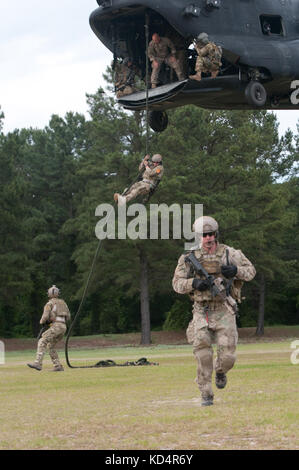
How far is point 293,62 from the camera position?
1553 centimetres

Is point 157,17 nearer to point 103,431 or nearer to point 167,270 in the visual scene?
point 103,431

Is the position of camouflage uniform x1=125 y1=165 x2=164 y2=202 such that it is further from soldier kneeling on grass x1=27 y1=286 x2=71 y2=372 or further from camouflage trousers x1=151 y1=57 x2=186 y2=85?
soldier kneeling on grass x1=27 y1=286 x2=71 y2=372

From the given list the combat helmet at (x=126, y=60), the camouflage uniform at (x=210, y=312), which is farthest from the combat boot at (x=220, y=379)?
the combat helmet at (x=126, y=60)

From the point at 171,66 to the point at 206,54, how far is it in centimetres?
90

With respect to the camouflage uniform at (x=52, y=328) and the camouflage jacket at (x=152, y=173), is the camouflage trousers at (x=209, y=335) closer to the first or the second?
the camouflage jacket at (x=152, y=173)

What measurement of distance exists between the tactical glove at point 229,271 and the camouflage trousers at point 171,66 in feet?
19.8

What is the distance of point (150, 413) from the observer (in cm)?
1024

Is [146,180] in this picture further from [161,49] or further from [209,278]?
[209,278]

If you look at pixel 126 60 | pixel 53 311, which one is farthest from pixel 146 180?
pixel 53 311

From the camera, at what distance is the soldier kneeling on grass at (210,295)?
10273mm

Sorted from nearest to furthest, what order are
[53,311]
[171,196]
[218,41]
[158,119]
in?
1. [218,41]
2. [158,119]
3. [53,311]
4. [171,196]

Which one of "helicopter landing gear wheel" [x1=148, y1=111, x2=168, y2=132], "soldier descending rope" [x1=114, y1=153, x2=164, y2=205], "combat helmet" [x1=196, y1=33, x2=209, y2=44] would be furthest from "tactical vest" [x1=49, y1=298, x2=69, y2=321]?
"combat helmet" [x1=196, y1=33, x2=209, y2=44]
